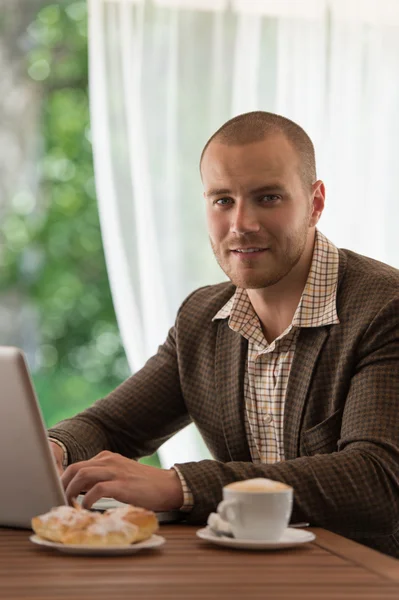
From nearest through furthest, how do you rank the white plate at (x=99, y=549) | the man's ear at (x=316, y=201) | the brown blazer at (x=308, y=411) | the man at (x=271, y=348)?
the white plate at (x=99, y=549)
the brown blazer at (x=308, y=411)
the man at (x=271, y=348)
the man's ear at (x=316, y=201)

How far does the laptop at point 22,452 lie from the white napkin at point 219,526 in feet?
0.61

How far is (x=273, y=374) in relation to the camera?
6.07 ft

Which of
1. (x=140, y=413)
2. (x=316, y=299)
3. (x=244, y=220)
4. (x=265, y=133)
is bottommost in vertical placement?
(x=140, y=413)

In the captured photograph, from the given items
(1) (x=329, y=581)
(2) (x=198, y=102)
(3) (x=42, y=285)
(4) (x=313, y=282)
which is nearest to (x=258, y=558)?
(1) (x=329, y=581)

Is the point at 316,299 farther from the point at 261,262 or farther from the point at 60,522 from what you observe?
the point at 60,522

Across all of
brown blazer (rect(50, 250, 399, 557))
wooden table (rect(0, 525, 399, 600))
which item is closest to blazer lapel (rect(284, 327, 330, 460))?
brown blazer (rect(50, 250, 399, 557))

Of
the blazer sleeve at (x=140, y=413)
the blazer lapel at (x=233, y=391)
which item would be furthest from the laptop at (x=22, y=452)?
the blazer lapel at (x=233, y=391)

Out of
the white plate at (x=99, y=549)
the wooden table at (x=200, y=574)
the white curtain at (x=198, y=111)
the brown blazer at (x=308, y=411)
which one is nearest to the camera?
the wooden table at (x=200, y=574)

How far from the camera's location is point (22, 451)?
1197 millimetres

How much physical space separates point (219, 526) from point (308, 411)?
23.8 inches

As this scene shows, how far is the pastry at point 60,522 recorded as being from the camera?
3.60 ft

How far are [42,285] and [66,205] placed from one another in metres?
0.34

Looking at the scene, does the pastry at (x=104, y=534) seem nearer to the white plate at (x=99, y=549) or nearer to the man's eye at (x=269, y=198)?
the white plate at (x=99, y=549)

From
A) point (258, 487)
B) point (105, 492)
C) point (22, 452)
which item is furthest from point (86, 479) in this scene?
point (258, 487)
